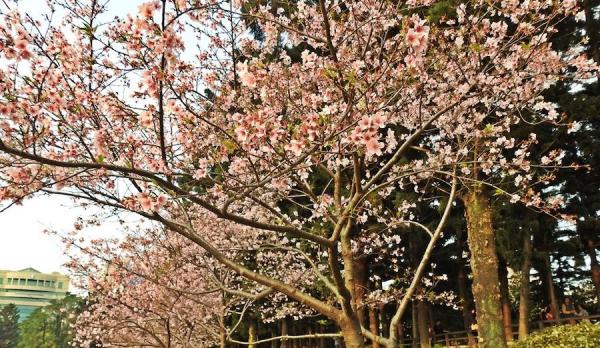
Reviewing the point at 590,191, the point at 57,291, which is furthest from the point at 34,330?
the point at 57,291

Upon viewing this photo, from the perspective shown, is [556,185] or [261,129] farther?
[556,185]

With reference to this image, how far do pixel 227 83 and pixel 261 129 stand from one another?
2540 millimetres

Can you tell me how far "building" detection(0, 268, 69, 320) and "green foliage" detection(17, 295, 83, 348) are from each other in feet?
300

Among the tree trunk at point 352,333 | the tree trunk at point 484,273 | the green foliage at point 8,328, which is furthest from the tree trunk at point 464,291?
the green foliage at point 8,328

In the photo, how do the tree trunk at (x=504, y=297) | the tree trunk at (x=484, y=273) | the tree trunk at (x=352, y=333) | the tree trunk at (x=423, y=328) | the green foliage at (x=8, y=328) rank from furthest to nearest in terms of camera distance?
1. the green foliage at (x=8, y=328)
2. the tree trunk at (x=504, y=297)
3. the tree trunk at (x=423, y=328)
4. the tree trunk at (x=484, y=273)
5. the tree trunk at (x=352, y=333)

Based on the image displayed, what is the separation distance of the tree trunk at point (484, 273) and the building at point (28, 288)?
16738 cm

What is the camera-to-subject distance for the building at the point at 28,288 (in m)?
155

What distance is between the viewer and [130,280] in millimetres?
10883

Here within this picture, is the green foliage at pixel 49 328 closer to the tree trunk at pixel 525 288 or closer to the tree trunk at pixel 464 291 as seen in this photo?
the tree trunk at pixel 464 291

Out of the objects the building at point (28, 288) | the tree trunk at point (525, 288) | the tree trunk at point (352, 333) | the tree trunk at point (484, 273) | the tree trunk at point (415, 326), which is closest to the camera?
the tree trunk at point (352, 333)

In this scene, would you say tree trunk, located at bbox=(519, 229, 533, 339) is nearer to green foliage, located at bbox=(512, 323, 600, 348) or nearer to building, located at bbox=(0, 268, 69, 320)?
green foliage, located at bbox=(512, 323, 600, 348)

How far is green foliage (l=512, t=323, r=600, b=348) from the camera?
8.29 metres

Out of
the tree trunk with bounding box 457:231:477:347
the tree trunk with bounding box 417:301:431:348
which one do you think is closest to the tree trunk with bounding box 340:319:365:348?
the tree trunk with bounding box 417:301:431:348

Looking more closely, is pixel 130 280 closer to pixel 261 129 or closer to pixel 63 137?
pixel 63 137
